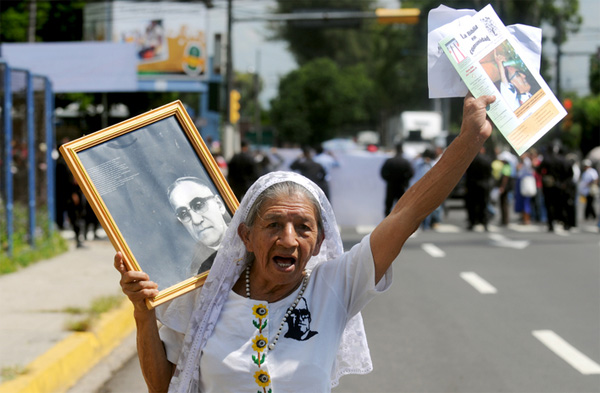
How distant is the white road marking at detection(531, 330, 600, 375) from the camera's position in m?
6.51

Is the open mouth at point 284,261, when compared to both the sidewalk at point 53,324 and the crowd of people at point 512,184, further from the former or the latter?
the crowd of people at point 512,184

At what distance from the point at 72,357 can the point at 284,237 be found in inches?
164

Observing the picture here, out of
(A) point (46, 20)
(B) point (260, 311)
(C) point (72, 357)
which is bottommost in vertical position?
(C) point (72, 357)

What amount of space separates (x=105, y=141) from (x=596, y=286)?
29.7ft

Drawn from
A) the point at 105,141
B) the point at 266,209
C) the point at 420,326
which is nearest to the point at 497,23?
the point at 266,209

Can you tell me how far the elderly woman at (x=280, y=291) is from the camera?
2.54 metres

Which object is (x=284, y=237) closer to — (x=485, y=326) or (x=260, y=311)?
(x=260, y=311)

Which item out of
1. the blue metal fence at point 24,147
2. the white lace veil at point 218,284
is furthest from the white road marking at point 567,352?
the blue metal fence at point 24,147

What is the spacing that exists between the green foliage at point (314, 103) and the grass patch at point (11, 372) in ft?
204

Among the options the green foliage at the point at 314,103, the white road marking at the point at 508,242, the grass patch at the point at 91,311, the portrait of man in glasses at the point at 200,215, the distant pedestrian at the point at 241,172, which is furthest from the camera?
the green foliage at the point at 314,103

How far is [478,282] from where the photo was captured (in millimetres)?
10922

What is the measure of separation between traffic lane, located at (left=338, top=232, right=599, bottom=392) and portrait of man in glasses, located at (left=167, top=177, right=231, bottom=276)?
11.4 ft

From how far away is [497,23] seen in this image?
261 cm

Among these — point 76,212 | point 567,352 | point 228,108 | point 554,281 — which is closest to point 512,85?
point 567,352
